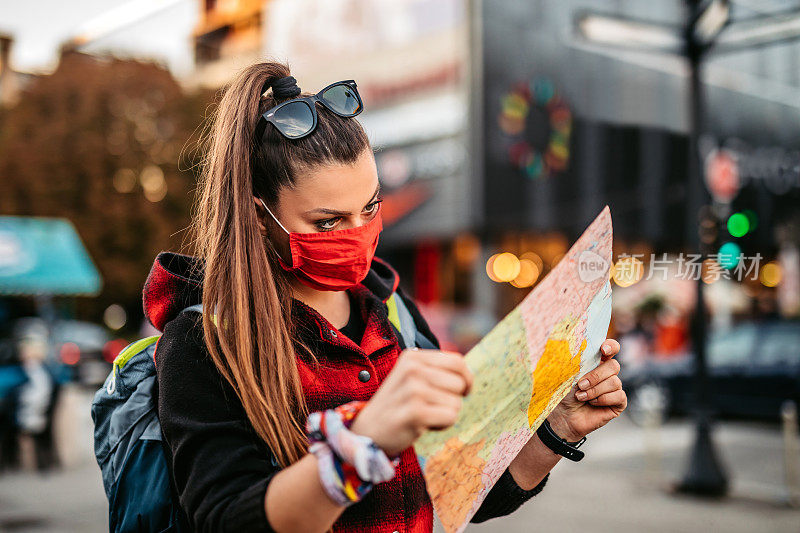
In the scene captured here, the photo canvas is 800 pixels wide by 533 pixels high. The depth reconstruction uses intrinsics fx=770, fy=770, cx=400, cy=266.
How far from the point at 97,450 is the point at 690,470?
7.31 metres

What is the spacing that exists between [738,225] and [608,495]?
10.3 ft

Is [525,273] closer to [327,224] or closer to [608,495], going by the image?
[608,495]

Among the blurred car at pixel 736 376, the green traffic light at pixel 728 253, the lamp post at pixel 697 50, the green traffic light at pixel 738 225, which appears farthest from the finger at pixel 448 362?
the blurred car at pixel 736 376

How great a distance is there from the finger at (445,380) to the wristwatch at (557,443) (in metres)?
0.65

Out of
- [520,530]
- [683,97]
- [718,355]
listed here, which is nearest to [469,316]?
[718,355]

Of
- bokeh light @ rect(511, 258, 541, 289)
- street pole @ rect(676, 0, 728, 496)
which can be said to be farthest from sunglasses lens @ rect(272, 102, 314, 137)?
bokeh light @ rect(511, 258, 541, 289)

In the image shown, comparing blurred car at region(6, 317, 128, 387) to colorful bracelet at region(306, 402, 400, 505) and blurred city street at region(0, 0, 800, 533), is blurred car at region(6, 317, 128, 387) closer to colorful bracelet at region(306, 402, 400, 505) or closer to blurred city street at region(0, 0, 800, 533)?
blurred city street at region(0, 0, 800, 533)

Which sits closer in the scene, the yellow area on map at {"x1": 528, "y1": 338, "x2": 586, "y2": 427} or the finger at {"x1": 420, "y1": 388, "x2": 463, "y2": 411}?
the finger at {"x1": 420, "y1": 388, "x2": 463, "y2": 411}

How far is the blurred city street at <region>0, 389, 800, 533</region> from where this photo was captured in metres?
6.88

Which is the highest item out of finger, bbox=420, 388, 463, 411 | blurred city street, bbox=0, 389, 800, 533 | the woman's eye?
the woman's eye

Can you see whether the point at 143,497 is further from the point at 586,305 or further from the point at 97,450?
the point at 586,305

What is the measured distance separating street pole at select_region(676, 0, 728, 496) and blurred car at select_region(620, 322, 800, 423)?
2.80 m

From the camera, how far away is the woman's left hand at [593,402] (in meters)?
1.70

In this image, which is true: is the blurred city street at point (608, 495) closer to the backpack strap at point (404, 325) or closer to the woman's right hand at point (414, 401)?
the backpack strap at point (404, 325)
